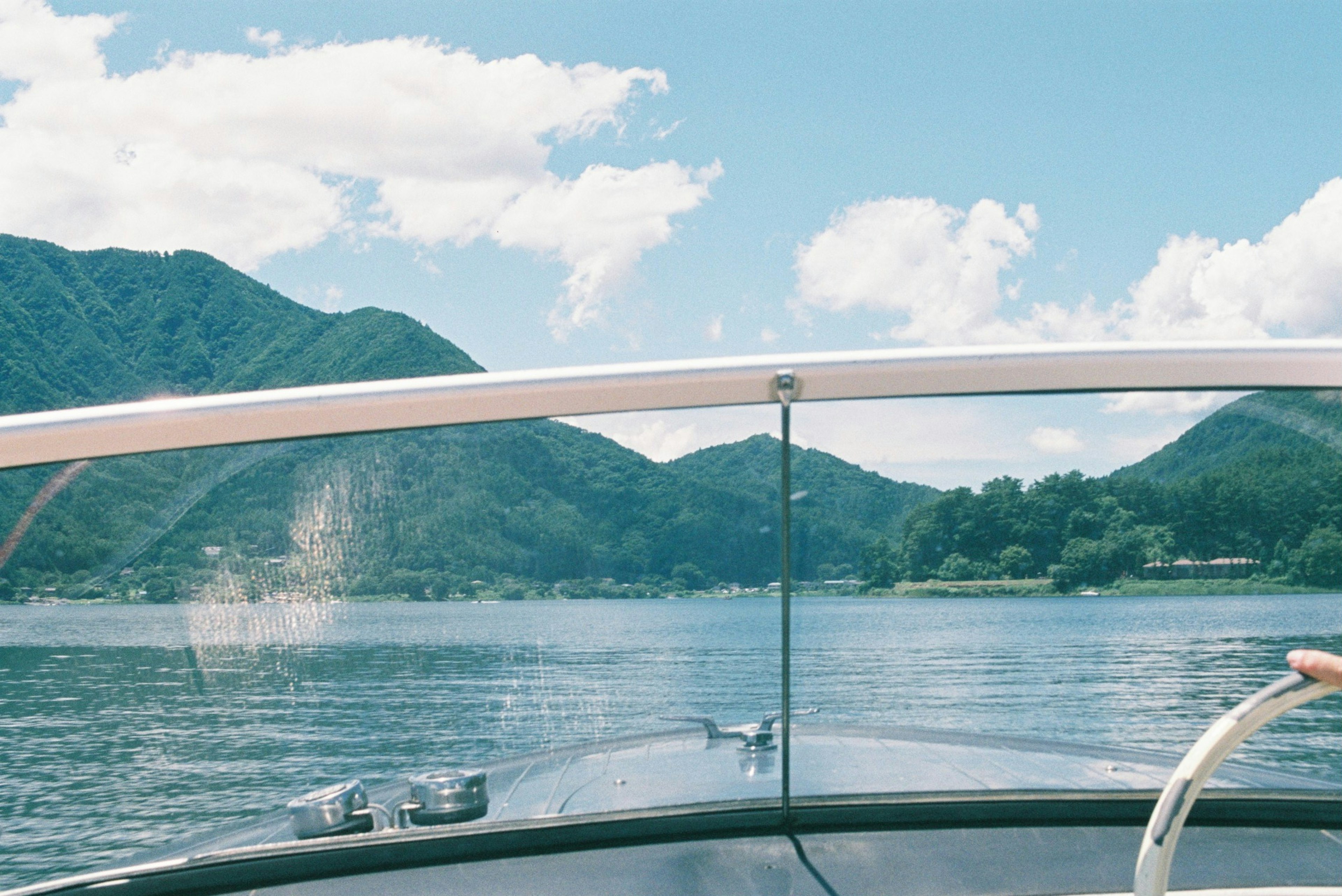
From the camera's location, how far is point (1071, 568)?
1459mm

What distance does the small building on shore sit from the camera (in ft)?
4.63

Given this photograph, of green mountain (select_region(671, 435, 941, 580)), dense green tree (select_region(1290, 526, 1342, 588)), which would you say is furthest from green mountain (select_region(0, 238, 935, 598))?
dense green tree (select_region(1290, 526, 1342, 588))

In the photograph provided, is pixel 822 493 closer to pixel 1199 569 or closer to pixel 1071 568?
pixel 1071 568

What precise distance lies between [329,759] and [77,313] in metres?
A: 6.94

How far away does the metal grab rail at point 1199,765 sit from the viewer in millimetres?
912

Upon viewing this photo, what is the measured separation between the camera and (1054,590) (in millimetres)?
1449

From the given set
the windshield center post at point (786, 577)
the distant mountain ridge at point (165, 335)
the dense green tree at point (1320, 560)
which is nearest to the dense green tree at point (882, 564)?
the windshield center post at point (786, 577)

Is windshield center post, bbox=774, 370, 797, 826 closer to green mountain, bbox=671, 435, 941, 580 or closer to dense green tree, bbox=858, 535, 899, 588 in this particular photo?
green mountain, bbox=671, 435, 941, 580

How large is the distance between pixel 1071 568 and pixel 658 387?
0.65m

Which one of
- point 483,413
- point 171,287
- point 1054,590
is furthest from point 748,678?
point 171,287

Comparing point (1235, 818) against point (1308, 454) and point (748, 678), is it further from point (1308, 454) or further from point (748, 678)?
point (748, 678)

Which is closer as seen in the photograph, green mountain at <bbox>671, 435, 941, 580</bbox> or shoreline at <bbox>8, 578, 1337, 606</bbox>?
shoreline at <bbox>8, 578, 1337, 606</bbox>

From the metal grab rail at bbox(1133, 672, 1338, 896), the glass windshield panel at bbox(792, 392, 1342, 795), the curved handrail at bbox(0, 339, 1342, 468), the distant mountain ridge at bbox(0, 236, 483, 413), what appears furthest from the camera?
the distant mountain ridge at bbox(0, 236, 483, 413)

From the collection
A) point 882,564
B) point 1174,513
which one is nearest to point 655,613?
point 882,564
